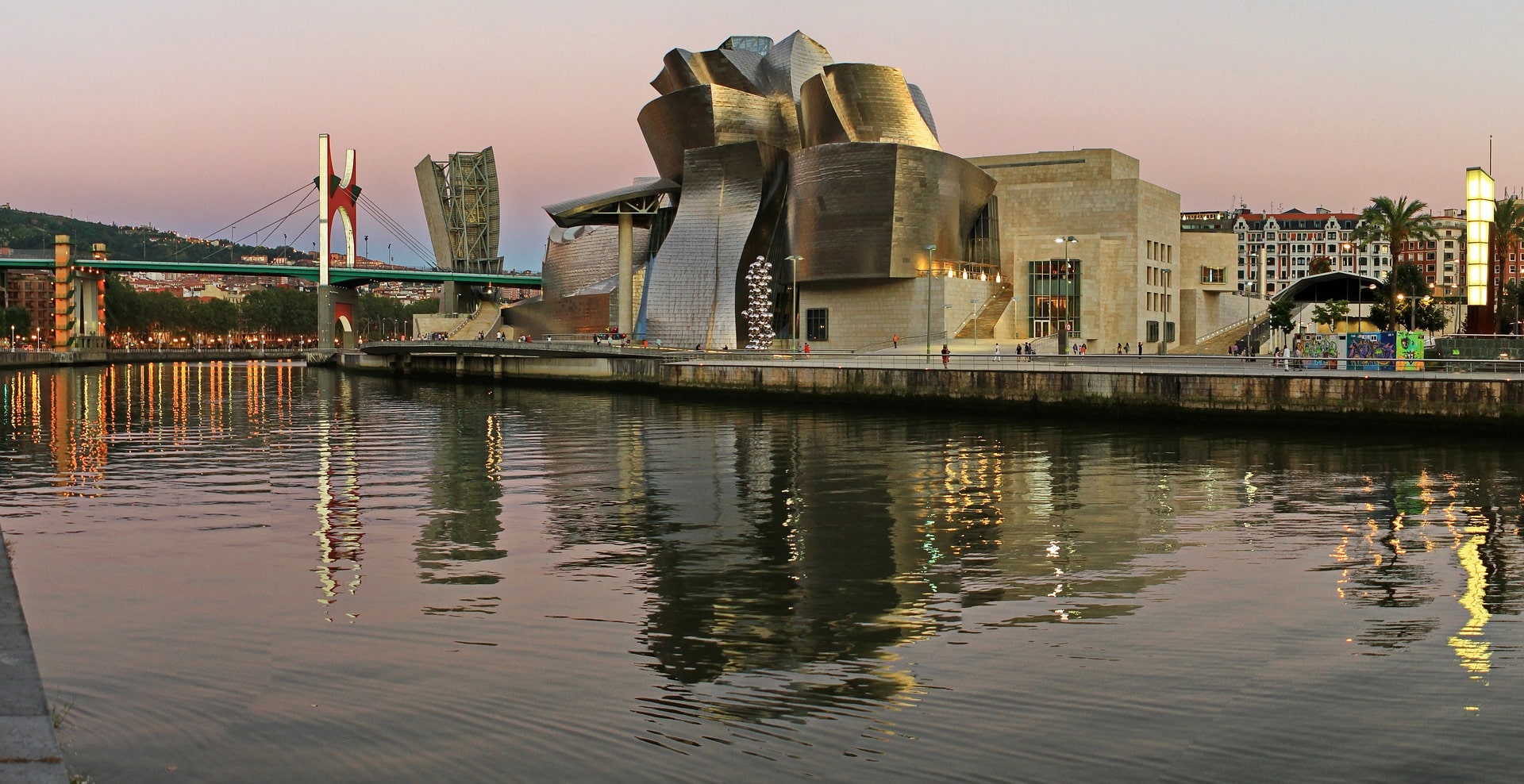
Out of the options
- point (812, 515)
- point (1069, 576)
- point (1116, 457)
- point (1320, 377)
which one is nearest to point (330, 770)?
point (1069, 576)

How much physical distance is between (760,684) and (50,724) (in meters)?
4.48

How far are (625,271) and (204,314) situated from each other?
106504 mm

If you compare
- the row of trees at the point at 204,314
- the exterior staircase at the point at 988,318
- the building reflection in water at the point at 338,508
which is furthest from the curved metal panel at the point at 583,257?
the row of trees at the point at 204,314

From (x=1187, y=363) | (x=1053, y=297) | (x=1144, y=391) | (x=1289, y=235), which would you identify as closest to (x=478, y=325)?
(x=1053, y=297)

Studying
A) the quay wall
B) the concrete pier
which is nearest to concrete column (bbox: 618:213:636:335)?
the quay wall

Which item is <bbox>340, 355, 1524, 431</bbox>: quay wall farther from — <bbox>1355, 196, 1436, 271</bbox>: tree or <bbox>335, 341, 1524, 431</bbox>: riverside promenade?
<bbox>1355, 196, 1436, 271</bbox>: tree

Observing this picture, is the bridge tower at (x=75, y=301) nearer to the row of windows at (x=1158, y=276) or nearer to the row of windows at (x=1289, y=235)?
the row of windows at (x=1158, y=276)

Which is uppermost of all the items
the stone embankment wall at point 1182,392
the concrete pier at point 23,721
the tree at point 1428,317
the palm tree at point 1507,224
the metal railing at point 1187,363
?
the palm tree at point 1507,224

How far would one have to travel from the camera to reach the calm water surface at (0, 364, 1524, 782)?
24.9 feet

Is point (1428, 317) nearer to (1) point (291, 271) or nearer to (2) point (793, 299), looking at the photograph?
(2) point (793, 299)

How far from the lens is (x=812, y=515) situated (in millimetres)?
18578

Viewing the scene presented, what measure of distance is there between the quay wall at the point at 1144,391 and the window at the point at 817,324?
64.9 ft

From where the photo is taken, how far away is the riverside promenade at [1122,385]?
32.4 metres

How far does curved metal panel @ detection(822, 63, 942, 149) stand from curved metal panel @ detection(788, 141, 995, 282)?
3.18 m
